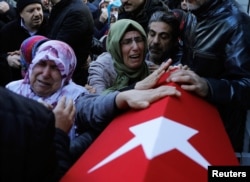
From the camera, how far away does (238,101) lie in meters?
2.04

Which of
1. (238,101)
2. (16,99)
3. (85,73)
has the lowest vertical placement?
(85,73)

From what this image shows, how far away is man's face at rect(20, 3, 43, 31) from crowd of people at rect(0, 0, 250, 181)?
445 mm

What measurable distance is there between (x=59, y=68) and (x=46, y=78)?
0.10 metres

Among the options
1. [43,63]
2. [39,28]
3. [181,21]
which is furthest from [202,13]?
[39,28]

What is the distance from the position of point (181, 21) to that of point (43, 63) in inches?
43.6

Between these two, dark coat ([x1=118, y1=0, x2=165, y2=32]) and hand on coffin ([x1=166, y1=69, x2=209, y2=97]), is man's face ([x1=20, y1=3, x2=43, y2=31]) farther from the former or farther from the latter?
hand on coffin ([x1=166, y1=69, x2=209, y2=97])

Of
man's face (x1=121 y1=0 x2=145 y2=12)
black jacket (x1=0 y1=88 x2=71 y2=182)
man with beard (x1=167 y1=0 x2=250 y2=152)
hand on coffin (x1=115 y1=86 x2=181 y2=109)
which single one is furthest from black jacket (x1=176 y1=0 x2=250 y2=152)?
man's face (x1=121 y1=0 x2=145 y2=12)

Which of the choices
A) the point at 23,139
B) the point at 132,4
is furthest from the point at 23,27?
the point at 23,139

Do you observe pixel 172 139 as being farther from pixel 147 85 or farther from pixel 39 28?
pixel 39 28

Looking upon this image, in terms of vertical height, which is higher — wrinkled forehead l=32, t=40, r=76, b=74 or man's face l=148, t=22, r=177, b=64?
wrinkled forehead l=32, t=40, r=76, b=74

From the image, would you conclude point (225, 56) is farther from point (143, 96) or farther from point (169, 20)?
point (169, 20)

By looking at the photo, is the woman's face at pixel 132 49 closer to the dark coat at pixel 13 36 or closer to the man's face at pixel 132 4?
the man's face at pixel 132 4

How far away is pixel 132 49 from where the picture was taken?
2.66 metres

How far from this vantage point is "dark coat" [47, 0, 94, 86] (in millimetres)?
3488
